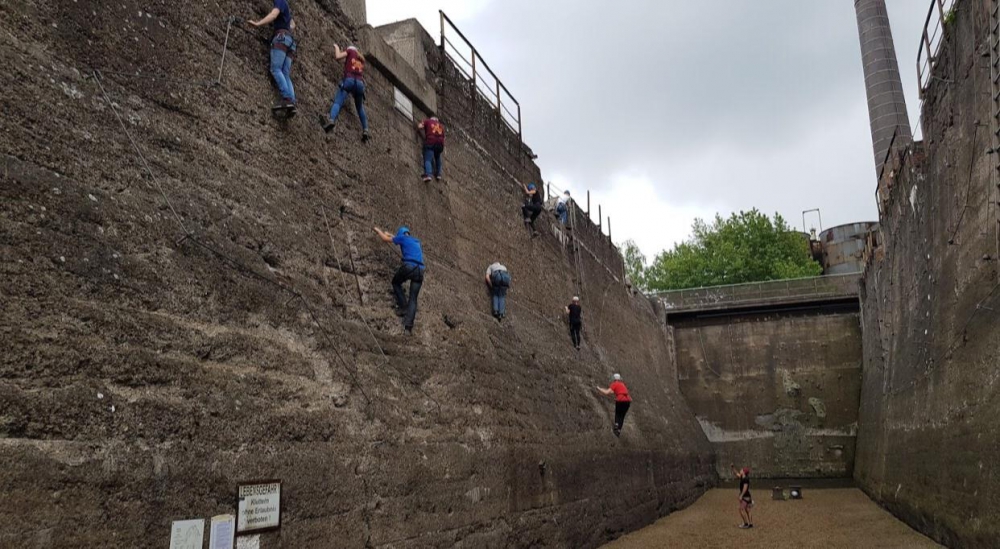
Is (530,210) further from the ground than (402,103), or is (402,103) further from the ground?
(402,103)

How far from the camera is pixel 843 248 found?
133ft

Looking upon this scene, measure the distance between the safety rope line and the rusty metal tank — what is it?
3736 cm

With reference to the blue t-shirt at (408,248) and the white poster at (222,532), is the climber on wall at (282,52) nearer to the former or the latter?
the blue t-shirt at (408,248)

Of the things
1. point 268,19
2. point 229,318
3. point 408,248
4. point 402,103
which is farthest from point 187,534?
point 402,103

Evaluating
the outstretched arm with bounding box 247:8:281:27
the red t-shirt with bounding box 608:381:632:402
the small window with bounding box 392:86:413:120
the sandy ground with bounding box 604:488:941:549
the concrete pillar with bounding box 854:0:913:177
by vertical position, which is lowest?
the sandy ground with bounding box 604:488:941:549

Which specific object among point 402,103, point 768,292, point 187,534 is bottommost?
point 187,534

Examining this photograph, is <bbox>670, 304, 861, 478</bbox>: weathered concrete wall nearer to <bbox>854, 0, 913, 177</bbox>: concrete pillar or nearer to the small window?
<bbox>854, 0, 913, 177</bbox>: concrete pillar

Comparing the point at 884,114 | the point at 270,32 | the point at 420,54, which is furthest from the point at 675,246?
the point at 270,32

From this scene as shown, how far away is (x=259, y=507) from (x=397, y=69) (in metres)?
6.01

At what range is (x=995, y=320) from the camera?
8.07 metres

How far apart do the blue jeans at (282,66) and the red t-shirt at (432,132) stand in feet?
9.37

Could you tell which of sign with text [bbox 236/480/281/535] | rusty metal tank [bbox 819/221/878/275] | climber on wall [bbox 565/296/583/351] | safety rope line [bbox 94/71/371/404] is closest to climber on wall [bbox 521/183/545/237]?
climber on wall [bbox 565/296/583/351]

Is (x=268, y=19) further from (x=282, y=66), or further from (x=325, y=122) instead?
(x=325, y=122)

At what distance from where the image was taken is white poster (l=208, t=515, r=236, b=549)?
4613mm
